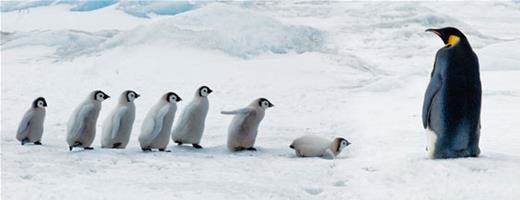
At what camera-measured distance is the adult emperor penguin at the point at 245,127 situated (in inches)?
230

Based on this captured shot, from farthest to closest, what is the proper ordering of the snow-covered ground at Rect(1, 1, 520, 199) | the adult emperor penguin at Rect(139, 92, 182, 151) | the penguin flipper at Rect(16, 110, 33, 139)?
the penguin flipper at Rect(16, 110, 33, 139)
the adult emperor penguin at Rect(139, 92, 182, 151)
the snow-covered ground at Rect(1, 1, 520, 199)

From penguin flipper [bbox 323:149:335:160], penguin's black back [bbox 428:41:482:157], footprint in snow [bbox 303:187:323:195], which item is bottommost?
footprint in snow [bbox 303:187:323:195]

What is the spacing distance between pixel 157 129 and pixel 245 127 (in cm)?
78

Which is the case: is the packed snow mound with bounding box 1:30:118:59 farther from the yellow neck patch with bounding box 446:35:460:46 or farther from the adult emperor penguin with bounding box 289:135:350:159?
the yellow neck patch with bounding box 446:35:460:46

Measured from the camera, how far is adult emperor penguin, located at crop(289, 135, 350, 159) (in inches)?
219

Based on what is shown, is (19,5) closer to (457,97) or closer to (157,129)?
(157,129)

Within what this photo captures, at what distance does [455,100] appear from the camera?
4461mm

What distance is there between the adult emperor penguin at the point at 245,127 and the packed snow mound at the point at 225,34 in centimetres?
838

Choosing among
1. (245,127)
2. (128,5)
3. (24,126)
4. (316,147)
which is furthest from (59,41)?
(316,147)

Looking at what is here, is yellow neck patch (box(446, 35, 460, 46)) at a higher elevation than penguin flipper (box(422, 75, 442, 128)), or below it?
higher

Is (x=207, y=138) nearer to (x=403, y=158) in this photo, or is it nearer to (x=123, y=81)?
(x=403, y=158)

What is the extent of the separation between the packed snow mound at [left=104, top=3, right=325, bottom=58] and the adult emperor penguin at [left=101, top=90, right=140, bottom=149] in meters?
8.51

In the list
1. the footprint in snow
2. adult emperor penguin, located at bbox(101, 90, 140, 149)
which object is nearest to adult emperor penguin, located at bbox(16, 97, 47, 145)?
adult emperor penguin, located at bbox(101, 90, 140, 149)

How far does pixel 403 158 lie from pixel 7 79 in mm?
9743
